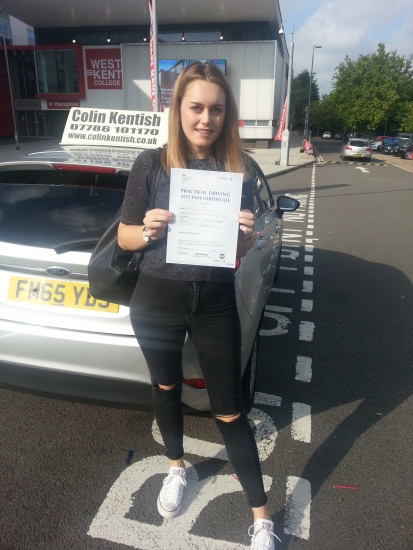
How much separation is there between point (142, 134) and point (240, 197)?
6.47 ft

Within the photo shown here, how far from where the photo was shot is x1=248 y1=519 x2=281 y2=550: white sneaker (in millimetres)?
2062

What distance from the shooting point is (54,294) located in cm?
240

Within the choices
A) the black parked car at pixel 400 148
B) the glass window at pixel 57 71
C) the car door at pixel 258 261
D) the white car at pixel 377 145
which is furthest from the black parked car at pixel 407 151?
the car door at pixel 258 261

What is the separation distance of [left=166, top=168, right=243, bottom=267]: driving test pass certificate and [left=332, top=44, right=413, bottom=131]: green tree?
201 ft

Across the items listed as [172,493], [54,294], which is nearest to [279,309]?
[172,493]

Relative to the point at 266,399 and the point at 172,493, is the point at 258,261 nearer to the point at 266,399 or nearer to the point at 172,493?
the point at 266,399

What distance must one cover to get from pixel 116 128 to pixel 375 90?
60901 mm

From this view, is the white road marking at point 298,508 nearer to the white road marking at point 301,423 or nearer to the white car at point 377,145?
the white road marking at point 301,423

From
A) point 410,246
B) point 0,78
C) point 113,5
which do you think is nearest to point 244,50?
point 113,5

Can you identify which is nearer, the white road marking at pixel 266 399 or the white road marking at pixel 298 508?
the white road marking at pixel 298 508

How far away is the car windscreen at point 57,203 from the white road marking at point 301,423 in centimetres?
173

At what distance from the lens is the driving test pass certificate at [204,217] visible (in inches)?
70.2

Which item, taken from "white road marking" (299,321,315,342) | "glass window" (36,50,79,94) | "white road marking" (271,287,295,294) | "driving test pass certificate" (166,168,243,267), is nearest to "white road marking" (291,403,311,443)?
"white road marking" (299,321,315,342)

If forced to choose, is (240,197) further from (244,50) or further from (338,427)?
(244,50)
